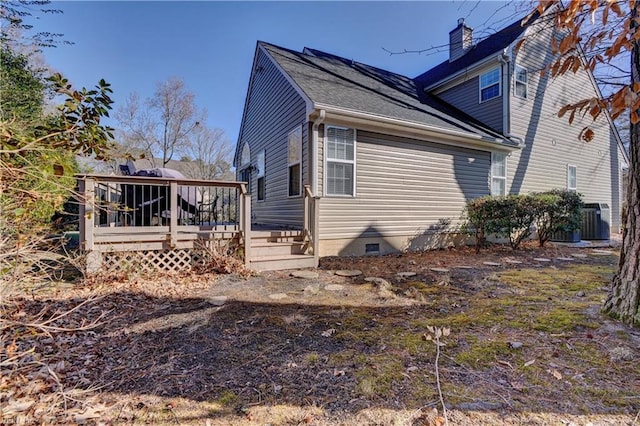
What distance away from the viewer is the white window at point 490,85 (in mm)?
9578

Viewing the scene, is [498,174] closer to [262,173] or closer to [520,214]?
[520,214]

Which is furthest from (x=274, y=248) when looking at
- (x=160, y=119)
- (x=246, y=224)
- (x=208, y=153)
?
(x=208, y=153)

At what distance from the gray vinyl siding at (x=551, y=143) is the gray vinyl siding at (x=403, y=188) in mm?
2338

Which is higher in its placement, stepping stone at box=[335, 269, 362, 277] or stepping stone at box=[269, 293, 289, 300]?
stepping stone at box=[335, 269, 362, 277]

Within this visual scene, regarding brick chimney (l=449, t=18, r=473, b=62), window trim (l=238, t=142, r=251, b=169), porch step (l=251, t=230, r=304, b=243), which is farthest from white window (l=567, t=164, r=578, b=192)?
window trim (l=238, t=142, r=251, b=169)

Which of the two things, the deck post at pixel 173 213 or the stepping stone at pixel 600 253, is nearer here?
the deck post at pixel 173 213

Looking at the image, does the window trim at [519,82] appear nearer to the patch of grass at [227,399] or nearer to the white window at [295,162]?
the white window at [295,162]

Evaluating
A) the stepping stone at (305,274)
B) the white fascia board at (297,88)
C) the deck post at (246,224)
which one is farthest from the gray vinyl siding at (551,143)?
the deck post at (246,224)

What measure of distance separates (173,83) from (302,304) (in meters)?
23.0

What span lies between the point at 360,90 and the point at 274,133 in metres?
2.74

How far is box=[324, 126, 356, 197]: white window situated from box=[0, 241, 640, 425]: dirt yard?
2985 millimetres

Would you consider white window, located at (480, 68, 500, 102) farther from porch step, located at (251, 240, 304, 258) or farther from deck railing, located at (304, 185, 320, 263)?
porch step, located at (251, 240, 304, 258)

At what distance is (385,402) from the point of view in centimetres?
182

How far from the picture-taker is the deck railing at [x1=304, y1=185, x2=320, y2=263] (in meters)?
5.90
